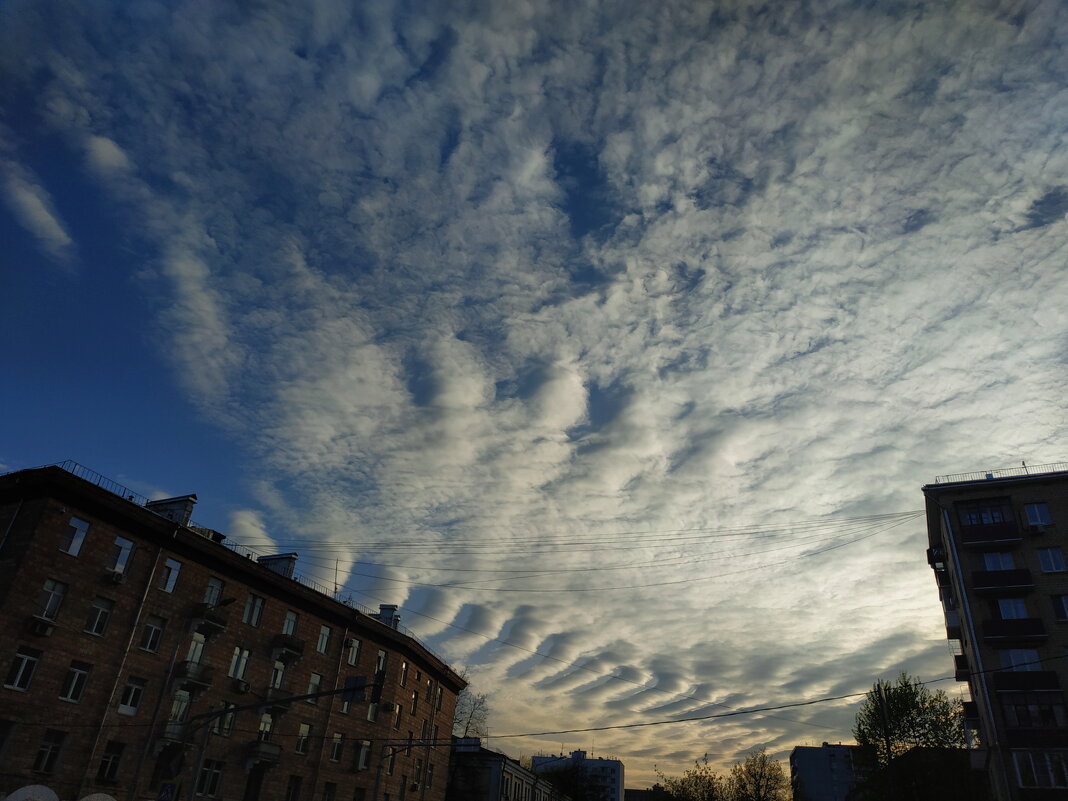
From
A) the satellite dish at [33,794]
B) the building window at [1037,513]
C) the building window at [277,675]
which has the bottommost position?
the satellite dish at [33,794]


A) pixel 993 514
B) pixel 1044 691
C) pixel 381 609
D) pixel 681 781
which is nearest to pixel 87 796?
pixel 381 609

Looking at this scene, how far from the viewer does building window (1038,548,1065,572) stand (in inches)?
1677

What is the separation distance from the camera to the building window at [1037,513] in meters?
44.2

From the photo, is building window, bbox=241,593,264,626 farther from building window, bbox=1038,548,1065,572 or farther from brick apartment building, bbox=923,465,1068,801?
building window, bbox=1038,548,1065,572

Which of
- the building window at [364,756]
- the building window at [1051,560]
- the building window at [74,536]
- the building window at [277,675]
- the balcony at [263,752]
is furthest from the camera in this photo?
the building window at [364,756]

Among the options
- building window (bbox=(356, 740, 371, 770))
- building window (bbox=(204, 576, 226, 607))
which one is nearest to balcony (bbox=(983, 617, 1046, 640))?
building window (bbox=(356, 740, 371, 770))

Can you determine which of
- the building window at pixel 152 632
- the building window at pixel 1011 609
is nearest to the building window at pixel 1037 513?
the building window at pixel 1011 609

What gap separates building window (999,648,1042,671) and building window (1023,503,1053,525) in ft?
27.0

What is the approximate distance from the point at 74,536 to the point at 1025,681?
168 ft

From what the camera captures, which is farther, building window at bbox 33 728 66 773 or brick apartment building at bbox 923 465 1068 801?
brick apartment building at bbox 923 465 1068 801

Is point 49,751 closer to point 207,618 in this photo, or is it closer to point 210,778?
point 207,618

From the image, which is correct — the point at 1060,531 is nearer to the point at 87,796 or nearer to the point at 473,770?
the point at 473,770

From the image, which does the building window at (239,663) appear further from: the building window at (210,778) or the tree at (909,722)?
the tree at (909,722)

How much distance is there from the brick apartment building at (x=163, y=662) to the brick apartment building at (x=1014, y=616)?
37.0 meters
